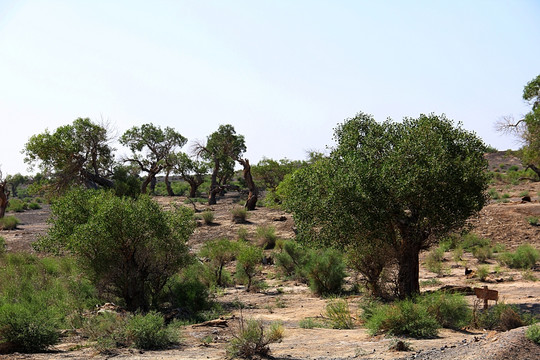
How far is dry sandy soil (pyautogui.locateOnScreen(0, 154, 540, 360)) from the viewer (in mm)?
9828

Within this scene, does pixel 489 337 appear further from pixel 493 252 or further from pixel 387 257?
pixel 493 252

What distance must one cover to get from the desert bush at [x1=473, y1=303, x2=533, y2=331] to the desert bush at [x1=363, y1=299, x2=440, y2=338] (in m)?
1.22

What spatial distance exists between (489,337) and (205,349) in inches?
228

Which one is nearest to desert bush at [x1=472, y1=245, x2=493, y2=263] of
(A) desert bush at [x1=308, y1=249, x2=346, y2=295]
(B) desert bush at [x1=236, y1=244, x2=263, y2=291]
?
(A) desert bush at [x1=308, y1=249, x2=346, y2=295]

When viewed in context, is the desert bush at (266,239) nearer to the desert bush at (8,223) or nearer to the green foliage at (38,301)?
the green foliage at (38,301)

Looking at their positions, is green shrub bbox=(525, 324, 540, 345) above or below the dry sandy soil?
above

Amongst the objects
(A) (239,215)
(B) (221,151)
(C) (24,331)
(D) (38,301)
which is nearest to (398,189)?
(C) (24,331)

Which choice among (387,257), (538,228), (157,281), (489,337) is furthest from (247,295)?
(538,228)

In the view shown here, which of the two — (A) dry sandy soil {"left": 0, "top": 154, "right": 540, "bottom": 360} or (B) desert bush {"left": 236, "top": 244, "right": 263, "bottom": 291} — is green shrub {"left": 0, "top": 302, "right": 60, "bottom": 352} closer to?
(A) dry sandy soil {"left": 0, "top": 154, "right": 540, "bottom": 360}

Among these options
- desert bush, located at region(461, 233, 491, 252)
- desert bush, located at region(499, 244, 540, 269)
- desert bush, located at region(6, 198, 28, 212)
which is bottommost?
desert bush, located at region(499, 244, 540, 269)

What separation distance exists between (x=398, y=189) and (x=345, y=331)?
13.2 feet

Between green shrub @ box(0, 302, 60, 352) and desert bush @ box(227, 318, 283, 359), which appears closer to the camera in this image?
desert bush @ box(227, 318, 283, 359)

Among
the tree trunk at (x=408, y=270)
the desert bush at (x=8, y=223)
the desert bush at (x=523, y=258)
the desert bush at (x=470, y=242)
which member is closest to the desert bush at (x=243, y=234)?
the desert bush at (x=470, y=242)

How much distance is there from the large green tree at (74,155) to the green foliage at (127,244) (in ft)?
49.9
